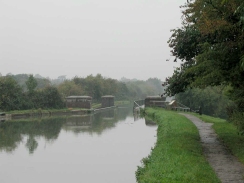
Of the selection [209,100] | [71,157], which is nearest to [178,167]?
[71,157]

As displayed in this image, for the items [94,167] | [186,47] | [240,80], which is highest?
[186,47]

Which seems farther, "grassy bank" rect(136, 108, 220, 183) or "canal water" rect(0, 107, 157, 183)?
"canal water" rect(0, 107, 157, 183)

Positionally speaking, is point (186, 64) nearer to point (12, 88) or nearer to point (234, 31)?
point (234, 31)

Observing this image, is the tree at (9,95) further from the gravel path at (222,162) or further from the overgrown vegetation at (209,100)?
the gravel path at (222,162)

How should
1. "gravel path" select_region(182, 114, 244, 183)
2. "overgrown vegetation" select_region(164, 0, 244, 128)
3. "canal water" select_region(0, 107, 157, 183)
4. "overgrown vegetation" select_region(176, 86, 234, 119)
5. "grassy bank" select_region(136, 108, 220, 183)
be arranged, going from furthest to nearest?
"overgrown vegetation" select_region(176, 86, 234, 119) → "canal water" select_region(0, 107, 157, 183) → "overgrown vegetation" select_region(164, 0, 244, 128) → "gravel path" select_region(182, 114, 244, 183) → "grassy bank" select_region(136, 108, 220, 183)

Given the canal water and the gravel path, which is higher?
the gravel path

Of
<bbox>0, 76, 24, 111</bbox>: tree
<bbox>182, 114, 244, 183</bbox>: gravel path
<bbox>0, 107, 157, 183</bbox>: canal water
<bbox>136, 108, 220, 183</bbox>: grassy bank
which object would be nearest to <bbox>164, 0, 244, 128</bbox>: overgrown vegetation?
<bbox>182, 114, 244, 183</bbox>: gravel path

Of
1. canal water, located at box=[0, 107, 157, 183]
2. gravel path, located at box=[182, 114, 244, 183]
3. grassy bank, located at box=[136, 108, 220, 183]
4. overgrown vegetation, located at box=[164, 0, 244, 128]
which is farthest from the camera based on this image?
canal water, located at box=[0, 107, 157, 183]

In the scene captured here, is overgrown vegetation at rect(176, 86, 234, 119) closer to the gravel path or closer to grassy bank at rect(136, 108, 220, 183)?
the gravel path

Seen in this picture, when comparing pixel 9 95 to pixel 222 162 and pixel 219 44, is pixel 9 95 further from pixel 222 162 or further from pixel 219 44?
pixel 222 162

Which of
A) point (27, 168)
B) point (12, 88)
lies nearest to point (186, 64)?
point (27, 168)

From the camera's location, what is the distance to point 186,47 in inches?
593

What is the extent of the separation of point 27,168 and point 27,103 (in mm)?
32351

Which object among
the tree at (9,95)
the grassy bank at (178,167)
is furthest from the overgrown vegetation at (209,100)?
the grassy bank at (178,167)
